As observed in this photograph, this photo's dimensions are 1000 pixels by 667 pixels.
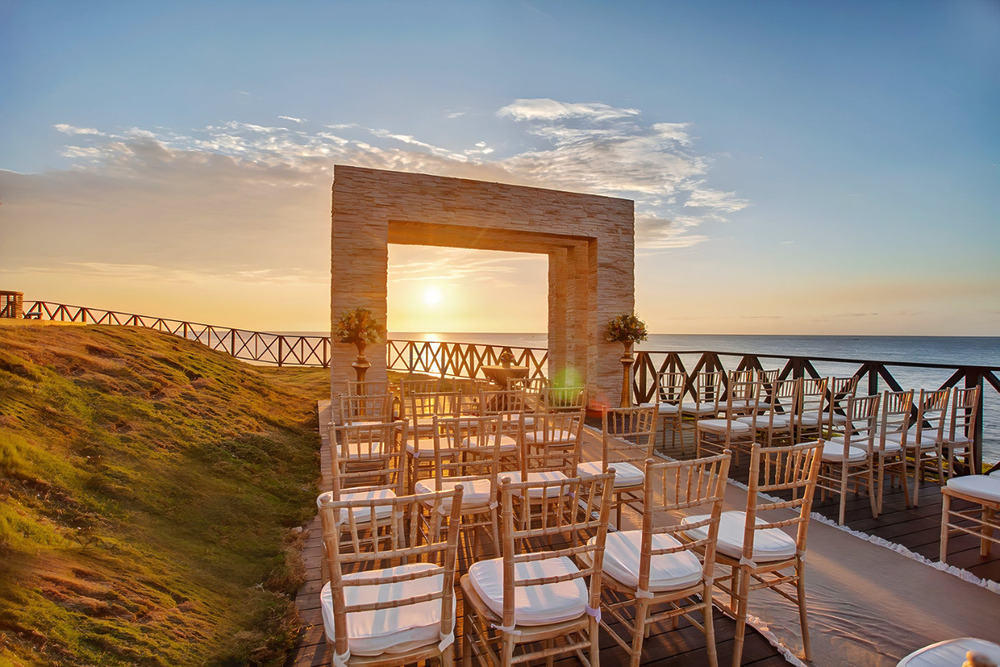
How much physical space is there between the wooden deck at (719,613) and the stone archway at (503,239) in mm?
3378

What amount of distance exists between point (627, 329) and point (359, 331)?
16.5ft

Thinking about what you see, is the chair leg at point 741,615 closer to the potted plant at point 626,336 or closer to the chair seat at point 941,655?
the chair seat at point 941,655

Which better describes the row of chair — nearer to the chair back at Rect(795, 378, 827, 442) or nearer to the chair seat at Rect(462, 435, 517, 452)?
the chair seat at Rect(462, 435, 517, 452)

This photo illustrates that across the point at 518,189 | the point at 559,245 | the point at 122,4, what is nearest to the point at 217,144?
the point at 122,4

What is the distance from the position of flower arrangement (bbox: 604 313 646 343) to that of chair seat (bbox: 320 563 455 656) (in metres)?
7.74

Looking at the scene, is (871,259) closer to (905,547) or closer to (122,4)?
(905,547)

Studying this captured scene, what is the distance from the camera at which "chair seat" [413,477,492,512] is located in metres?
2.54

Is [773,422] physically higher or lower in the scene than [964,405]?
lower

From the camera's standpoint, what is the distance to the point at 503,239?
9297 millimetres

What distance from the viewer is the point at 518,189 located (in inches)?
336

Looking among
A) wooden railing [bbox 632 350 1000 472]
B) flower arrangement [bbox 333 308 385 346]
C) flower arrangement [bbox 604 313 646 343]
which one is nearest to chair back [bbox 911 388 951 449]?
wooden railing [bbox 632 350 1000 472]

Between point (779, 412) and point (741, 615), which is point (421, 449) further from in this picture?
point (779, 412)

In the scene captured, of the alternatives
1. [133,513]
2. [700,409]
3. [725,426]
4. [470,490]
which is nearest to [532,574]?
[470,490]

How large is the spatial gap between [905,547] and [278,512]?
4817mm
